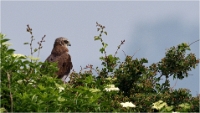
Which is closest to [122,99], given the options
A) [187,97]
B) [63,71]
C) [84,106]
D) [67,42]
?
[187,97]

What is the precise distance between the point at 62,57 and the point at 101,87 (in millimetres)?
5674

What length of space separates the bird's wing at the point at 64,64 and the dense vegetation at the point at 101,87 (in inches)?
93.8

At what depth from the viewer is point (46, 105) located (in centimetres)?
899

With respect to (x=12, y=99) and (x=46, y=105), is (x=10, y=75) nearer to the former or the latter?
(x=12, y=99)

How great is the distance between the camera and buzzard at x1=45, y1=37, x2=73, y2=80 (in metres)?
16.2

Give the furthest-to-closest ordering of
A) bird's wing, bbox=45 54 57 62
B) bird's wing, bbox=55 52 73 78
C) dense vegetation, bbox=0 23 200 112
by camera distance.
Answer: bird's wing, bbox=45 54 57 62 → bird's wing, bbox=55 52 73 78 → dense vegetation, bbox=0 23 200 112

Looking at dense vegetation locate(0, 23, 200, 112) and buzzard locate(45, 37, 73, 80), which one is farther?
buzzard locate(45, 37, 73, 80)

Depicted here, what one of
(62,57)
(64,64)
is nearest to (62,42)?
(62,57)

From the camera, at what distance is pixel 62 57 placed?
16.6 metres

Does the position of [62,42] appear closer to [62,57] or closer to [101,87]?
[62,57]

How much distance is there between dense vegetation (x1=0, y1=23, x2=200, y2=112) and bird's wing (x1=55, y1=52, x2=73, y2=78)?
2.38 m

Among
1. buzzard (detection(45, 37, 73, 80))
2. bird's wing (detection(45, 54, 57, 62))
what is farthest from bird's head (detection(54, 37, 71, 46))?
bird's wing (detection(45, 54, 57, 62))

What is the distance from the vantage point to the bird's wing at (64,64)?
16128 mm

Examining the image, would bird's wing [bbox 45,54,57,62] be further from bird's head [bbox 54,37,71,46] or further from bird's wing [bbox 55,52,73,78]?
bird's head [bbox 54,37,71,46]
